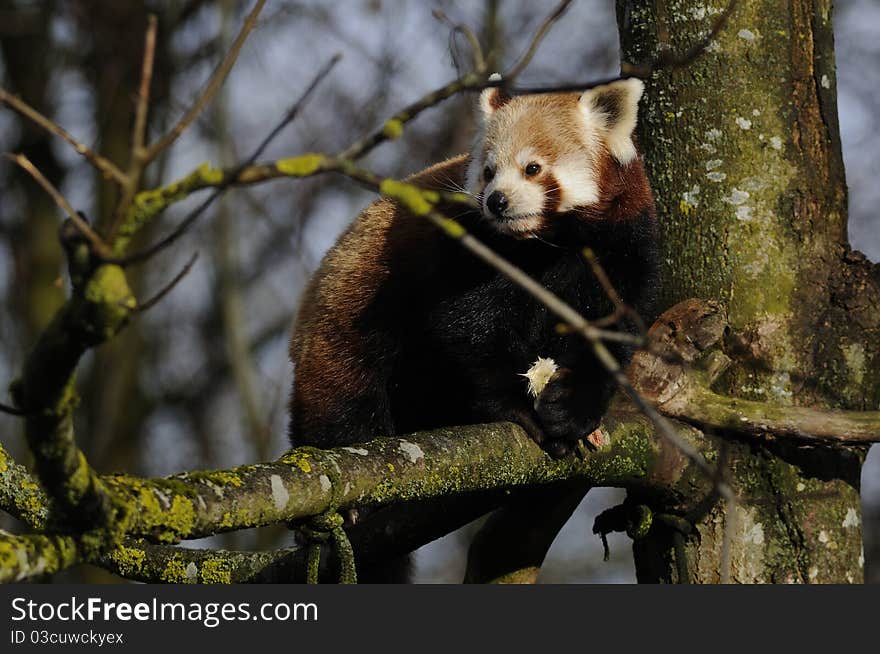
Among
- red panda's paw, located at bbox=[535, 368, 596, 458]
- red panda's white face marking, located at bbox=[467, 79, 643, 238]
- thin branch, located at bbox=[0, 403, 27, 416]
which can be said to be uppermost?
red panda's white face marking, located at bbox=[467, 79, 643, 238]

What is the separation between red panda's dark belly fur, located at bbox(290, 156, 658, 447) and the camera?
437 cm

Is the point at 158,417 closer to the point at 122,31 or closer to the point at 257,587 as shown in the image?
the point at 122,31

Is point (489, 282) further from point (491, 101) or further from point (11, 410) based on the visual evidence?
point (11, 410)

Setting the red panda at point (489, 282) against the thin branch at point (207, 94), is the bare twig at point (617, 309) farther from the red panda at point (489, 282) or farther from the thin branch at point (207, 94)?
the red panda at point (489, 282)

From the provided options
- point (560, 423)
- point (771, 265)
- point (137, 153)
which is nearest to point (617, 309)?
point (137, 153)

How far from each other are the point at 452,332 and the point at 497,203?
59 centimetres

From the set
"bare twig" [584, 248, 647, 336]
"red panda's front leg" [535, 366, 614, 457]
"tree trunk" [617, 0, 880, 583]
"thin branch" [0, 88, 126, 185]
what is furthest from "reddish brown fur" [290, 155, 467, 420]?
"thin branch" [0, 88, 126, 185]

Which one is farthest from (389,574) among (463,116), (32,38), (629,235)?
(32,38)

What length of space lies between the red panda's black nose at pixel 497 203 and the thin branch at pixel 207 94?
2247mm

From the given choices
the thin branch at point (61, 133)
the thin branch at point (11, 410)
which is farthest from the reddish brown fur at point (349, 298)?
the thin branch at point (61, 133)

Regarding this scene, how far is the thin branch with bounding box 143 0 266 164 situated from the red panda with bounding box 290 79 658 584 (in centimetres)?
240

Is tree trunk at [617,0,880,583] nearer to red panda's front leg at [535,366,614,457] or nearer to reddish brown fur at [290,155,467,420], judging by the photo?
red panda's front leg at [535,366,614,457]

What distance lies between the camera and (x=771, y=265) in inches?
167

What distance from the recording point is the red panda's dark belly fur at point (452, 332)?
4.37 meters
